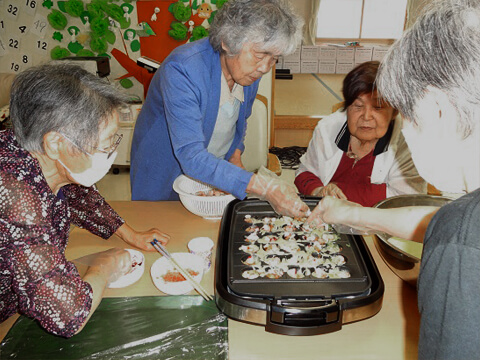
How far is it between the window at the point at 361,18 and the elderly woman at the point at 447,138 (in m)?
4.91

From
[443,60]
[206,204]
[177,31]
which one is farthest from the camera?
[177,31]

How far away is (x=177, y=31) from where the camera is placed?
4102mm

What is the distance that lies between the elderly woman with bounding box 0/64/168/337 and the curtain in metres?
4.48

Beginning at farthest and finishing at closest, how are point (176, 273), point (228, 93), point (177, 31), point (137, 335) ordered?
point (177, 31), point (228, 93), point (176, 273), point (137, 335)

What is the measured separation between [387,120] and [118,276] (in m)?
1.41

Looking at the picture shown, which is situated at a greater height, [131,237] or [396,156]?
[396,156]

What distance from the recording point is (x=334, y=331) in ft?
3.77

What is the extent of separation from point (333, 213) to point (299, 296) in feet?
1.29

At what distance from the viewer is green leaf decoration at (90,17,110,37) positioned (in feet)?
13.5

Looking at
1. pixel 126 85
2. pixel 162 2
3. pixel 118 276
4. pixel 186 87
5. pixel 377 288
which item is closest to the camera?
pixel 377 288

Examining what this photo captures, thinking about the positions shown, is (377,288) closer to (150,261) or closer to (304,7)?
(150,261)

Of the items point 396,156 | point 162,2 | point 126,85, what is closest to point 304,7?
point 162,2

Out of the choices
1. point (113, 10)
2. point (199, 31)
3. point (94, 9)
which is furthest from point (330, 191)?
point (94, 9)

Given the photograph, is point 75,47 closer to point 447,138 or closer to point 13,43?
point 13,43
